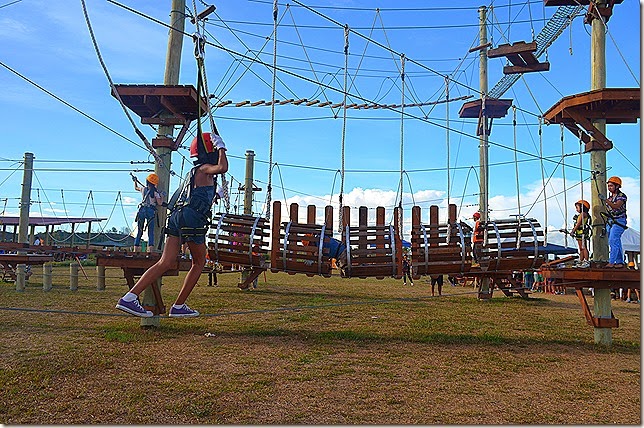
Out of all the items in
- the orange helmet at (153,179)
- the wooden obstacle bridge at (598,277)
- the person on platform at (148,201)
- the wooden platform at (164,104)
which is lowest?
the wooden obstacle bridge at (598,277)

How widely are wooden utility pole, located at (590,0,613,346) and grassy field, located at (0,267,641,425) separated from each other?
0.56 meters

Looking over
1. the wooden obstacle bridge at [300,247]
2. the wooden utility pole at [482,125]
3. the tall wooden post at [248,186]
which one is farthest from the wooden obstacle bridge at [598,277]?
the tall wooden post at [248,186]

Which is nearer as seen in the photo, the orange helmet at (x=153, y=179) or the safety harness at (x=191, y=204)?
the safety harness at (x=191, y=204)

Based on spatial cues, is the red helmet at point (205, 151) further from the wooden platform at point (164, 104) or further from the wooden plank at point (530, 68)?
the wooden plank at point (530, 68)

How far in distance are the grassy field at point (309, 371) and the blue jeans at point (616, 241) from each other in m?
1.36

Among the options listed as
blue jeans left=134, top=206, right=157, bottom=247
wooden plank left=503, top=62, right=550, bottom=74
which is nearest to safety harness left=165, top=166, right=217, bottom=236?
blue jeans left=134, top=206, right=157, bottom=247

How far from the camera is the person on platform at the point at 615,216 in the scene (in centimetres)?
853

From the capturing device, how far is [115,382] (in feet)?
19.1

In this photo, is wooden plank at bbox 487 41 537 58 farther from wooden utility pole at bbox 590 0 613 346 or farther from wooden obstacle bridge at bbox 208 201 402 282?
wooden obstacle bridge at bbox 208 201 402 282

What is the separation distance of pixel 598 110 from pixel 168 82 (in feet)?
22.1

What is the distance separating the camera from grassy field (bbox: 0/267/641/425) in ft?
16.5

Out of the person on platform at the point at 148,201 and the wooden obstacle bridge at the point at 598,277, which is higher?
the person on platform at the point at 148,201

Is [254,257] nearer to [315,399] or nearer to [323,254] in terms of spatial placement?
[323,254]

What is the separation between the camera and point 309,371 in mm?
6637
